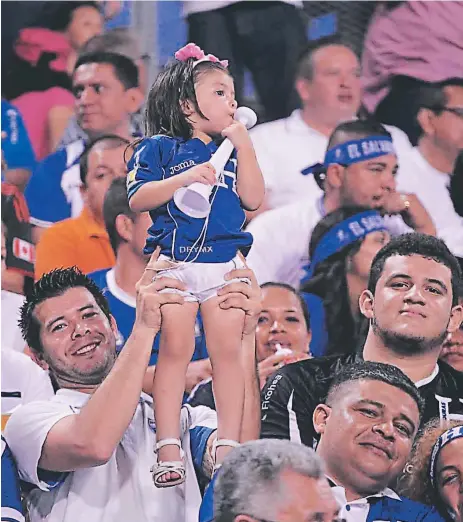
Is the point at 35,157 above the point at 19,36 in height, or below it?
below

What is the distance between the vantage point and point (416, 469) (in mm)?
2900

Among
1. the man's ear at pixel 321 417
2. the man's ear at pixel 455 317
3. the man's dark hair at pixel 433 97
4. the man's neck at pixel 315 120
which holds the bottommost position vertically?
the man's ear at pixel 321 417

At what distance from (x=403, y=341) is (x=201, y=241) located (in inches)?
31.1

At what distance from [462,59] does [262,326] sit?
1.70 meters

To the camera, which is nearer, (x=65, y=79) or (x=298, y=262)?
(x=298, y=262)

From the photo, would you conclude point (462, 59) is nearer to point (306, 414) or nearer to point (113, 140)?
point (113, 140)

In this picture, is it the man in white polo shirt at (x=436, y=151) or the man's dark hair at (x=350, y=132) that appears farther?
the man in white polo shirt at (x=436, y=151)

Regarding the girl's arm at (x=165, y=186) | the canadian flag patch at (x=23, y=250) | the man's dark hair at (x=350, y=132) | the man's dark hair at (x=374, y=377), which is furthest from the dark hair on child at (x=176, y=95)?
the man's dark hair at (x=350, y=132)

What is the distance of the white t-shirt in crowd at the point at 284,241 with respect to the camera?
4.22 m

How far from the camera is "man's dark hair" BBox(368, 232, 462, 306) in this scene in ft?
10.2

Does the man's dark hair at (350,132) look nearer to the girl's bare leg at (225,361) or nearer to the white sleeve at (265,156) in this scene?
the white sleeve at (265,156)

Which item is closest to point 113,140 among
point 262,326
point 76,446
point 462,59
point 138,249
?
point 138,249

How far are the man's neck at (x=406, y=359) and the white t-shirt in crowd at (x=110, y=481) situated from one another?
0.48 m

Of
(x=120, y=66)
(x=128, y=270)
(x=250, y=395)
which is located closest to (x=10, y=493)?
(x=250, y=395)
